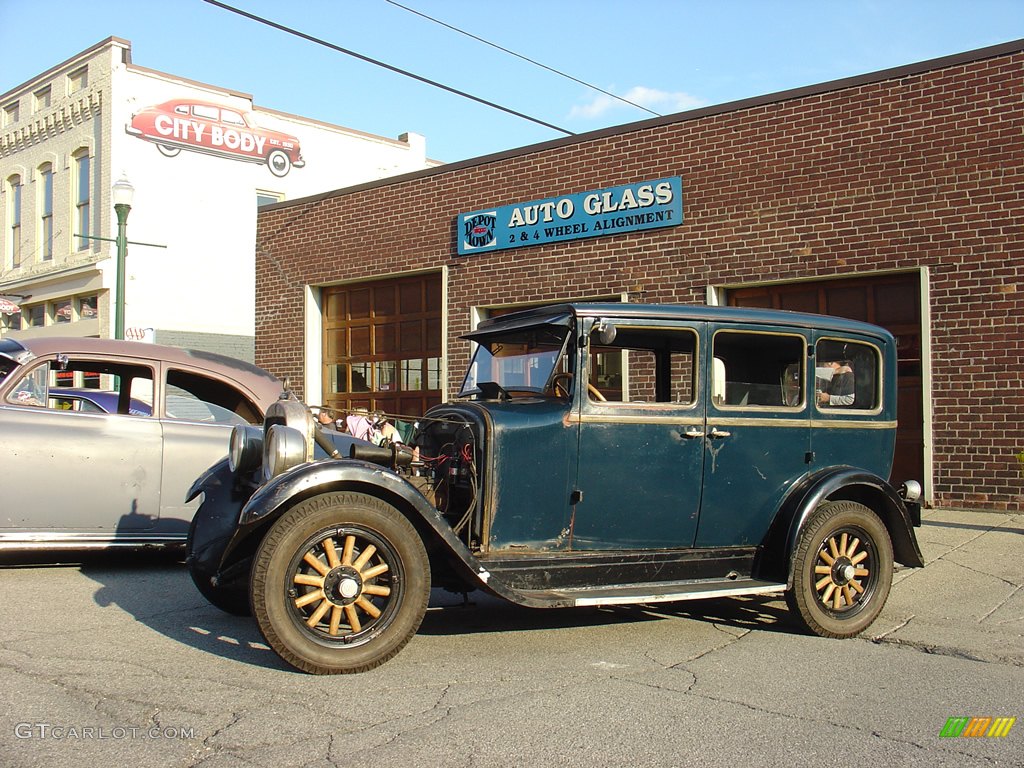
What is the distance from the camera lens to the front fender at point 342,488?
439cm

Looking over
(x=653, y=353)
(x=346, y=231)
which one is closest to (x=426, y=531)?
(x=653, y=353)

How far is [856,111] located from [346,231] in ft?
25.5

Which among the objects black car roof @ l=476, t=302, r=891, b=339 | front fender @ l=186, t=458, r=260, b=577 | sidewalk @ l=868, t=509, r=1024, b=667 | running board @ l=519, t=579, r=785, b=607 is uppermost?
black car roof @ l=476, t=302, r=891, b=339

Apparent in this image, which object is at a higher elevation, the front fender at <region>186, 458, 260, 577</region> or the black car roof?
the black car roof

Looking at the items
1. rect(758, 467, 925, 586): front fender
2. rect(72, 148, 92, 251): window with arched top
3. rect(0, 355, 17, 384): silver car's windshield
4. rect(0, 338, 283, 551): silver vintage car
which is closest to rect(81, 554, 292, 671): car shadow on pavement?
rect(0, 338, 283, 551): silver vintage car

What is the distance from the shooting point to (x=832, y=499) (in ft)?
18.5

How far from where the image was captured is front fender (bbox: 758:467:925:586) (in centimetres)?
539

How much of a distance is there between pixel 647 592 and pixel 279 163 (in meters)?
22.3

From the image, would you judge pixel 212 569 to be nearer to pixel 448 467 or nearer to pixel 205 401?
pixel 448 467

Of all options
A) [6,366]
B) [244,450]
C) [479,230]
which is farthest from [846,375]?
[479,230]

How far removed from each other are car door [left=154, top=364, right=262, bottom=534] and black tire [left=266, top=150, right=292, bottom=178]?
18573 millimetres

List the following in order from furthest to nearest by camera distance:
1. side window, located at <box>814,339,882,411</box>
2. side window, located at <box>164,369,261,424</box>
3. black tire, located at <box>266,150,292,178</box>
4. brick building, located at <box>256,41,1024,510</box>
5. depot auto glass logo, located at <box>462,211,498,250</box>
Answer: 1. black tire, located at <box>266,150,292,178</box>
2. depot auto glass logo, located at <box>462,211,498,250</box>
3. brick building, located at <box>256,41,1024,510</box>
4. side window, located at <box>164,369,261,424</box>
5. side window, located at <box>814,339,882,411</box>

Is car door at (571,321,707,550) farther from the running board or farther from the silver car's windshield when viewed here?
the silver car's windshield

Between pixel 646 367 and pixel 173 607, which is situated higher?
pixel 646 367
